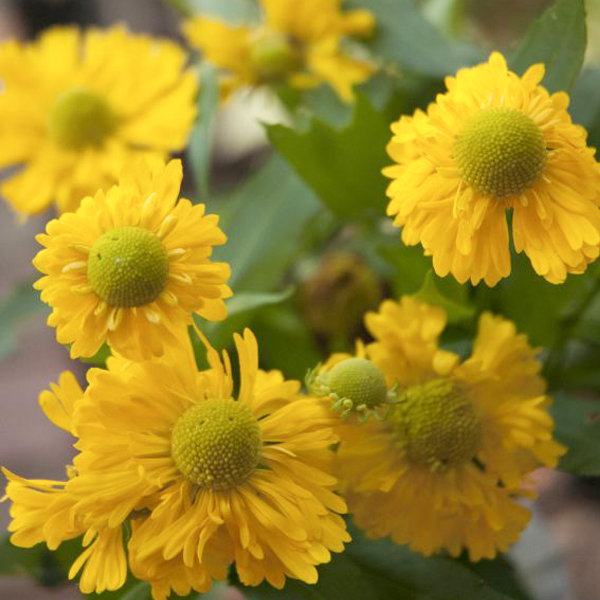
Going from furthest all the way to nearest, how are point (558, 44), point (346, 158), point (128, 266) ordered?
point (346, 158) → point (558, 44) → point (128, 266)

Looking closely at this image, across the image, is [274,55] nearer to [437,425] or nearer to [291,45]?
[291,45]

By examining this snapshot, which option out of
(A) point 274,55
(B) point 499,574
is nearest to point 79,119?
(A) point 274,55

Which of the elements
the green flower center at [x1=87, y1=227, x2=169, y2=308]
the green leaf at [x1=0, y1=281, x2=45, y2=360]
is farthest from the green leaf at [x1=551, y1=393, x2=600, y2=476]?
the green leaf at [x1=0, y1=281, x2=45, y2=360]

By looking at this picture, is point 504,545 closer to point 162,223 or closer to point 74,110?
point 162,223

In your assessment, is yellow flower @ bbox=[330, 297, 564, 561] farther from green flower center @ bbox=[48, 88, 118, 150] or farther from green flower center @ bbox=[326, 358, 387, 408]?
green flower center @ bbox=[48, 88, 118, 150]

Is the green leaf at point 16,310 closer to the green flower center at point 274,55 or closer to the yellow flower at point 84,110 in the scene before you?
the yellow flower at point 84,110

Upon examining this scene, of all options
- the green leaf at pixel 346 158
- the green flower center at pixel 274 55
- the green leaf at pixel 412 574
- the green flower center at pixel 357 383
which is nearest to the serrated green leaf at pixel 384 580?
the green leaf at pixel 412 574
